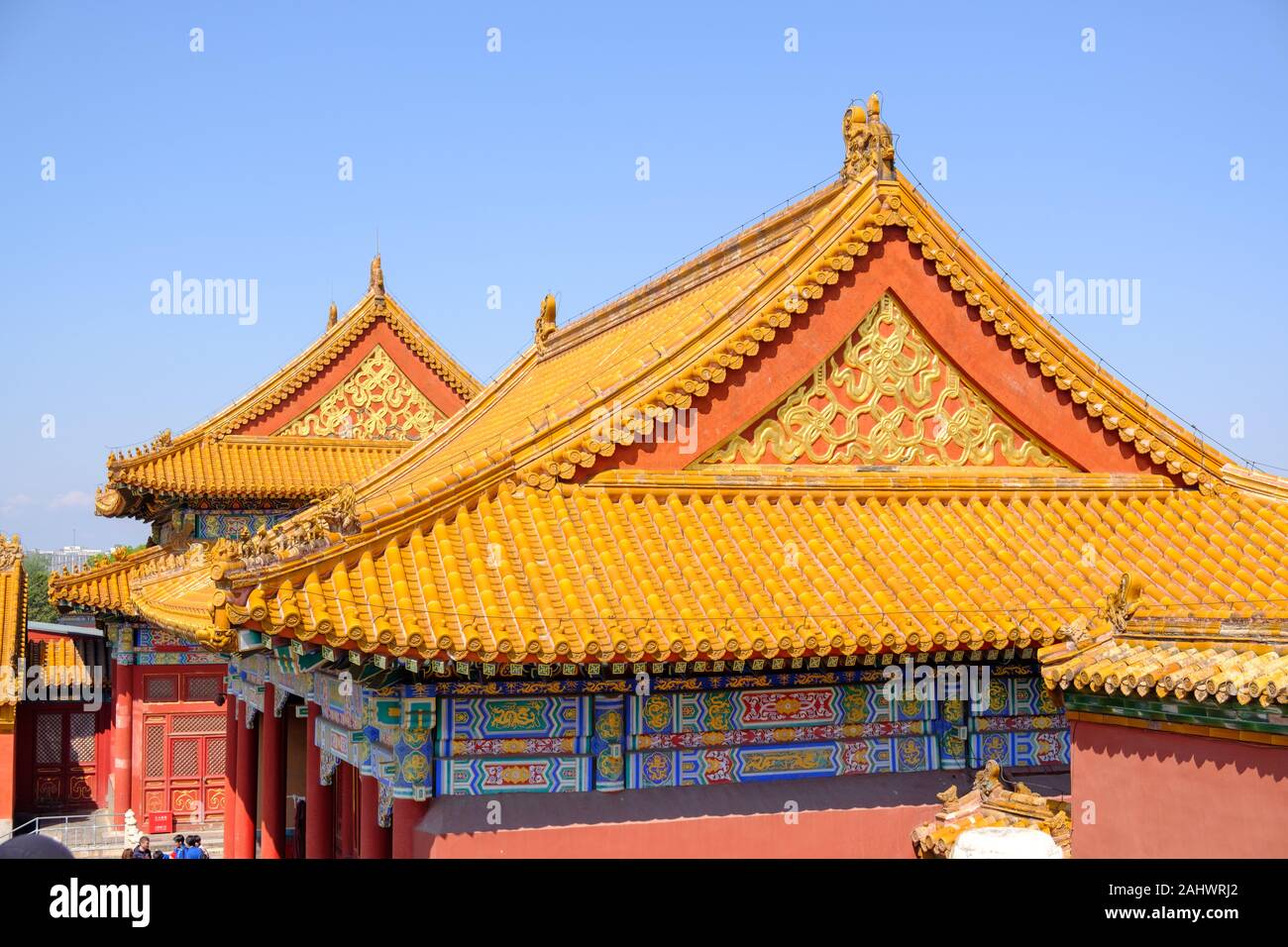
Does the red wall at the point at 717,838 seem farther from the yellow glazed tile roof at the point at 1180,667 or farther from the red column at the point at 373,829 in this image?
the yellow glazed tile roof at the point at 1180,667

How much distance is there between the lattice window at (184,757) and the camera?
2820cm

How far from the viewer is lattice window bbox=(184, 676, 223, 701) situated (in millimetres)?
28469

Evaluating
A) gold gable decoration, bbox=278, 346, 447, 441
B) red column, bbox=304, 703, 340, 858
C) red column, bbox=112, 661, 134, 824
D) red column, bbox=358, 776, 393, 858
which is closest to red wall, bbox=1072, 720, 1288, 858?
red column, bbox=358, 776, 393, 858

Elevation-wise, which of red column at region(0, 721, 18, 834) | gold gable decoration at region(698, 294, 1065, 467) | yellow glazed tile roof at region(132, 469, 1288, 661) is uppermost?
gold gable decoration at region(698, 294, 1065, 467)

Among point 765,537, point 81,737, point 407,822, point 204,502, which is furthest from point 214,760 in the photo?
point 765,537

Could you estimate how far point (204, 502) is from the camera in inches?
1097

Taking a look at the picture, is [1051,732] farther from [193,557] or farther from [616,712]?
[193,557]

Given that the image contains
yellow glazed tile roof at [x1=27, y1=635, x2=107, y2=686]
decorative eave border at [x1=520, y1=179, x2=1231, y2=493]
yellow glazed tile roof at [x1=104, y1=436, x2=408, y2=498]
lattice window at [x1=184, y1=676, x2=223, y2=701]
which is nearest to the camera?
decorative eave border at [x1=520, y1=179, x2=1231, y2=493]

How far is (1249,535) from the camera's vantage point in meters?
13.5

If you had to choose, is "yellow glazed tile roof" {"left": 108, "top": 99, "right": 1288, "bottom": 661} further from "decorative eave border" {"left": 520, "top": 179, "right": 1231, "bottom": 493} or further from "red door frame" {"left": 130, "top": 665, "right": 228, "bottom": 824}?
"red door frame" {"left": 130, "top": 665, "right": 228, "bottom": 824}

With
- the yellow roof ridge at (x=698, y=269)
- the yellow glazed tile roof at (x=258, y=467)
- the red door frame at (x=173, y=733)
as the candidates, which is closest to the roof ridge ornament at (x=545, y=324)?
the yellow roof ridge at (x=698, y=269)

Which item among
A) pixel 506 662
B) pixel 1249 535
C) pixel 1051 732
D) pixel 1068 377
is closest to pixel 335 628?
pixel 506 662

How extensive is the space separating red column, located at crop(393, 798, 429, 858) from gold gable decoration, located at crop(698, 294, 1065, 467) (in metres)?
4.32

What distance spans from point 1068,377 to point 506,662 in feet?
23.3
